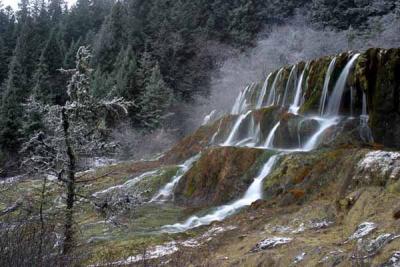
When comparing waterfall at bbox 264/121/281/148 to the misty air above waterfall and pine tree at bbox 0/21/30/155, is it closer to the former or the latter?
the misty air above waterfall

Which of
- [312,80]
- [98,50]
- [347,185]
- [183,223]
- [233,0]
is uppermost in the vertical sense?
[233,0]

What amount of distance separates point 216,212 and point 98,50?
45410 mm

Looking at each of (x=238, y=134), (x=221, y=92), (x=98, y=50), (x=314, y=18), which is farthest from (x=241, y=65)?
(x=238, y=134)

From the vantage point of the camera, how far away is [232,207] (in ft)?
53.5

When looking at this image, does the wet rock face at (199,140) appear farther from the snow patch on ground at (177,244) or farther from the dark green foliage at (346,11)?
the dark green foliage at (346,11)

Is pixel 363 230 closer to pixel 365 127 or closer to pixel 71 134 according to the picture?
pixel 71 134

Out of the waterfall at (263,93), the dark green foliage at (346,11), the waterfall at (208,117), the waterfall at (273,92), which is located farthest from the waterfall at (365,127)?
the dark green foliage at (346,11)

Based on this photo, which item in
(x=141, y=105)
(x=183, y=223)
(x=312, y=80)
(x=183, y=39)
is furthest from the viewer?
(x=183, y=39)

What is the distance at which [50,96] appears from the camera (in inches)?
1987

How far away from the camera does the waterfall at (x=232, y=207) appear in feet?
49.8

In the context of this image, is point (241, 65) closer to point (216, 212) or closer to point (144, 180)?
point (144, 180)

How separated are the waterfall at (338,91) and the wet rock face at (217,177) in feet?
13.7

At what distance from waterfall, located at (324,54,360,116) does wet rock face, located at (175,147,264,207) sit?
4179 mm

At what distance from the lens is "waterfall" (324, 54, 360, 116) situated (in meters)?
21.0
